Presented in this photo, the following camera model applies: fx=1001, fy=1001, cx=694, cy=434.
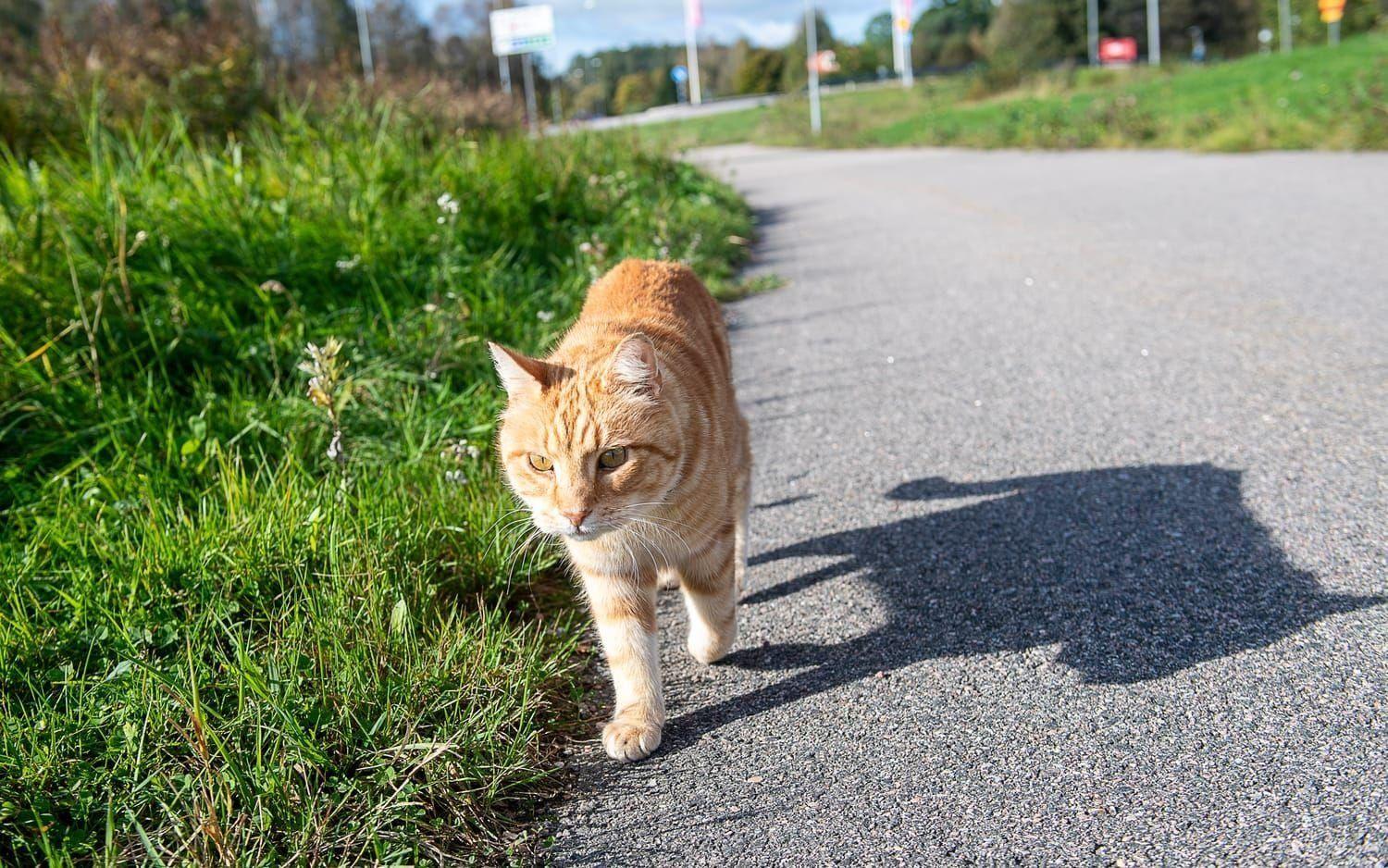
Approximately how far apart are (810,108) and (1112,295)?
33.3 meters

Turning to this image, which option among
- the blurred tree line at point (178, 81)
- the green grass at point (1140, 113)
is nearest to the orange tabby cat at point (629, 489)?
the blurred tree line at point (178, 81)

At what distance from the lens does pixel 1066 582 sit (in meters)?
3.08

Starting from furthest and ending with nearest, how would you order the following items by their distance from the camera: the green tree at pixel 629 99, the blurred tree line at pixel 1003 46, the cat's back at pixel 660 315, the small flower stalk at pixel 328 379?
the blurred tree line at pixel 1003 46 → the green tree at pixel 629 99 → the small flower stalk at pixel 328 379 → the cat's back at pixel 660 315

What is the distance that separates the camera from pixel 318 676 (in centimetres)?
239

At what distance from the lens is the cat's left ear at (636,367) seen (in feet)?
8.43

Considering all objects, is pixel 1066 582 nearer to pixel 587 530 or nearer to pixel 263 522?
pixel 587 530

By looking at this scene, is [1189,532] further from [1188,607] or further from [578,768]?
[578,768]

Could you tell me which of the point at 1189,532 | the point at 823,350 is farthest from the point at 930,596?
the point at 823,350

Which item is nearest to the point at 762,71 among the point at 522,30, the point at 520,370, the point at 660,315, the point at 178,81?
the point at 522,30

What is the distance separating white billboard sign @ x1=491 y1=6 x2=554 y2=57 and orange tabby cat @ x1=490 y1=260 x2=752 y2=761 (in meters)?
27.7

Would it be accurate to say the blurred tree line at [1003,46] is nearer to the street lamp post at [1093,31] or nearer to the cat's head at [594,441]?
the street lamp post at [1093,31]

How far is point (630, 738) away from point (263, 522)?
1362mm

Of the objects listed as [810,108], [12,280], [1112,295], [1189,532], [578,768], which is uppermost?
[810,108]

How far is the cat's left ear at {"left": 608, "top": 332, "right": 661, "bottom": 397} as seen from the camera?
257cm
